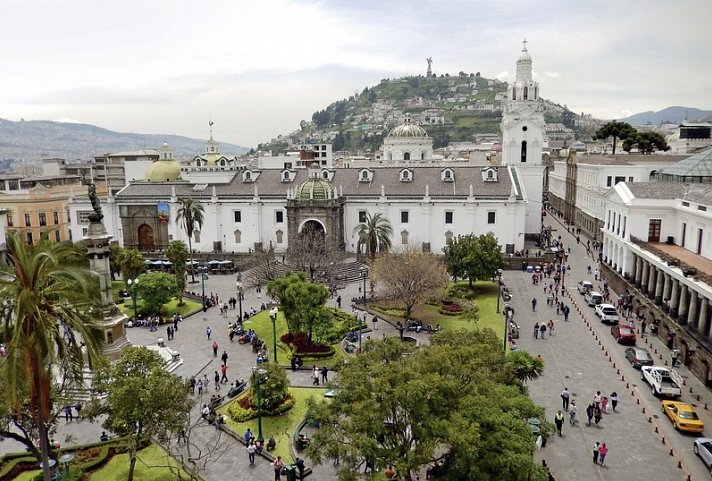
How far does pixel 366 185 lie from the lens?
195 ft

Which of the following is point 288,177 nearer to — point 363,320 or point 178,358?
point 363,320

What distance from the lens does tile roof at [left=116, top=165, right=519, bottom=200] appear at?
186ft

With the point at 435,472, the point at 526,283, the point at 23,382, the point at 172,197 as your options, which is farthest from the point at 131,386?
the point at 172,197

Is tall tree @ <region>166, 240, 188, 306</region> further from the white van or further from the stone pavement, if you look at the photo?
the white van

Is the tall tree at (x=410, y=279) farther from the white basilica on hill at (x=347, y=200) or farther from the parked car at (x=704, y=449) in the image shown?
the parked car at (x=704, y=449)

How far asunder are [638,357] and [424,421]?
2001cm

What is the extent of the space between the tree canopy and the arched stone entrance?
49946mm

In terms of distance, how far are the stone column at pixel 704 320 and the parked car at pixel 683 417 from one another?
751 centimetres

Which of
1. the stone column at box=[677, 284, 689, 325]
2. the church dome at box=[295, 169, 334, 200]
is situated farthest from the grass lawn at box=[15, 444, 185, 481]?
the church dome at box=[295, 169, 334, 200]

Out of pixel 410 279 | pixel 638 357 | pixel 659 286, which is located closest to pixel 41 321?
pixel 410 279

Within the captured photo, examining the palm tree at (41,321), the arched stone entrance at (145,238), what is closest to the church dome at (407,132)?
the arched stone entrance at (145,238)

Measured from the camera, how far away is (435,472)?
16328 mm

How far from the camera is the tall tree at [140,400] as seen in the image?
17.6m

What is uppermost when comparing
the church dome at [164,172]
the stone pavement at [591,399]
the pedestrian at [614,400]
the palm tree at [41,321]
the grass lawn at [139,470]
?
the church dome at [164,172]
